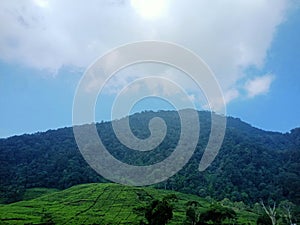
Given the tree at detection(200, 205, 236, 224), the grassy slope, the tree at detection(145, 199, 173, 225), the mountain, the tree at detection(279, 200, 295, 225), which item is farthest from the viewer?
the mountain

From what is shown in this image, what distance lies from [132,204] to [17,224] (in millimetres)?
18373

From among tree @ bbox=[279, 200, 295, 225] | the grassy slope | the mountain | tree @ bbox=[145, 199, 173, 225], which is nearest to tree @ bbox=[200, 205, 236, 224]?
the grassy slope

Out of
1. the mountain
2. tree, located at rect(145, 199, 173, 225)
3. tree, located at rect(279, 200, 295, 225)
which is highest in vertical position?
the mountain

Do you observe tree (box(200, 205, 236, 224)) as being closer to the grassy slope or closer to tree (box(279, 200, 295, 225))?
the grassy slope

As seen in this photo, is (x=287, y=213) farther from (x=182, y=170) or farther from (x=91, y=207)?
(x=182, y=170)

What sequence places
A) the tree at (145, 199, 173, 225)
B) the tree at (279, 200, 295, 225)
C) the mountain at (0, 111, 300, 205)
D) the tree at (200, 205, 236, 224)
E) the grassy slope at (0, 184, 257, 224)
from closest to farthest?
the tree at (145, 199, 173, 225)
the tree at (279, 200, 295, 225)
the tree at (200, 205, 236, 224)
the grassy slope at (0, 184, 257, 224)
the mountain at (0, 111, 300, 205)

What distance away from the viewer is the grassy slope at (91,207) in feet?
145

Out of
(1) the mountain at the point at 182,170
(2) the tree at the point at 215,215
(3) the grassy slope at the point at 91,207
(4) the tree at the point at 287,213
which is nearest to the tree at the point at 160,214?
(2) the tree at the point at 215,215

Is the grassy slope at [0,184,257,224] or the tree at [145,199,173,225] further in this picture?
the grassy slope at [0,184,257,224]

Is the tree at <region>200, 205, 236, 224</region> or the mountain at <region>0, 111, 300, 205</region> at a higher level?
the mountain at <region>0, 111, 300, 205</region>

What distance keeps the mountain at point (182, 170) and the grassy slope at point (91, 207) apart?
830 centimetres

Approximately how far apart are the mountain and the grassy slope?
8296mm

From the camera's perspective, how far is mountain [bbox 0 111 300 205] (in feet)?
237

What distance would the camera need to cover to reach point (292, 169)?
273 feet
